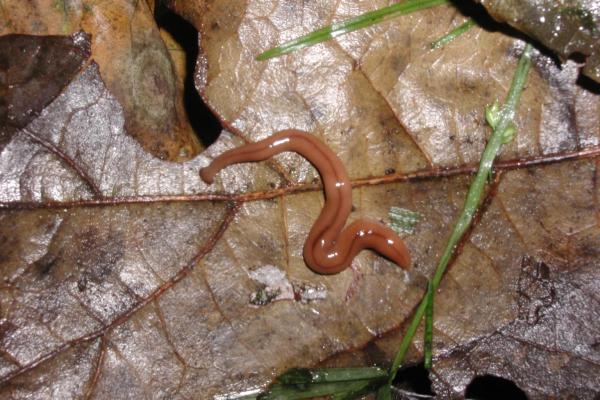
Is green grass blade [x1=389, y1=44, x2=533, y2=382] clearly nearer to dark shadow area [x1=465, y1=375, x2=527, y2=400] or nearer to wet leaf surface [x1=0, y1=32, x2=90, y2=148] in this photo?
dark shadow area [x1=465, y1=375, x2=527, y2=400]

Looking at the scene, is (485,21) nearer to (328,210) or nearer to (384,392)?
(328,210)

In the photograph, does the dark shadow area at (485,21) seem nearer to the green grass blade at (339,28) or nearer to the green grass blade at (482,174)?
the green grass blade at (482,174)

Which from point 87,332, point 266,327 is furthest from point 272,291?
point 87,332

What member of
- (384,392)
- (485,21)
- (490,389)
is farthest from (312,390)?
(485,21)

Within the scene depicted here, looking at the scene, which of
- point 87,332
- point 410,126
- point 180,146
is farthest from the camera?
point 180,146

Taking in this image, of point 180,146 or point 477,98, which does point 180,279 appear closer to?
point 180,146

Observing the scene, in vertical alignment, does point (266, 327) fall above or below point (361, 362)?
above

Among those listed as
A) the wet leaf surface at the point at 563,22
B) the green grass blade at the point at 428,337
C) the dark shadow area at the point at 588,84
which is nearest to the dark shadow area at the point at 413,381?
the green grass blade at the point at 428,337
